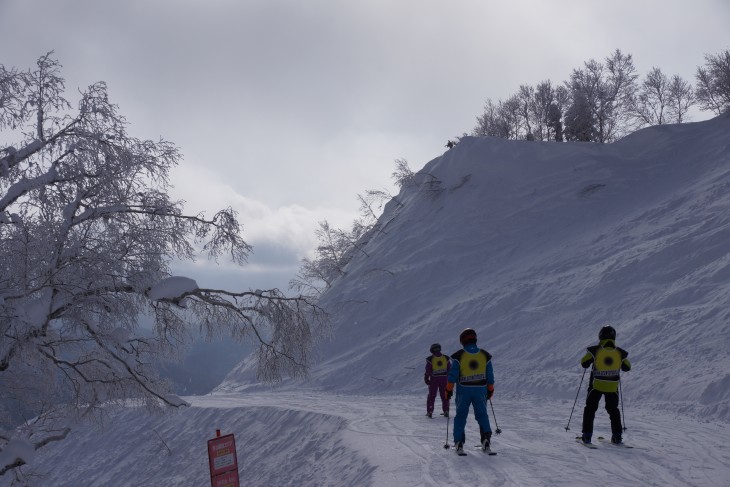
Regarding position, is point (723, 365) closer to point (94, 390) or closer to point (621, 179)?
point (94, 390)

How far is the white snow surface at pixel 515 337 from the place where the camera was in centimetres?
950

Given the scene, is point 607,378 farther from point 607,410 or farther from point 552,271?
point 552,271

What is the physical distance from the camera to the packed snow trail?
7590 millimetres

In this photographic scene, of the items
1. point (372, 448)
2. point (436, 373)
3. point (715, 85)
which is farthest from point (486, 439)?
point (715, 85)

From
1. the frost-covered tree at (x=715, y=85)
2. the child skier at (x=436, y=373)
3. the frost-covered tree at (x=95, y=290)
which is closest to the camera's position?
the frost-covered tree at (x=95, y=290)

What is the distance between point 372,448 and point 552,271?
17.3 m

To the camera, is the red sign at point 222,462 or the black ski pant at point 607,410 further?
the black ski pant at point 607,410

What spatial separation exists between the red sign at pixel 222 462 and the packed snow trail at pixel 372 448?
2.09 meters

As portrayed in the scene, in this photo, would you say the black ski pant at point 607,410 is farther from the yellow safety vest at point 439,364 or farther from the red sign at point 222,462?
the red sign at point 222,462

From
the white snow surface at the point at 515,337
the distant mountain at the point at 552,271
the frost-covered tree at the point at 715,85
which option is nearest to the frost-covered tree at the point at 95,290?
the white snow surface at the point at 515,337

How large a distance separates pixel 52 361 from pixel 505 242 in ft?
87.1


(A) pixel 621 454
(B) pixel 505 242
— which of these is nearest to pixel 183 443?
(A) pixel 621 454

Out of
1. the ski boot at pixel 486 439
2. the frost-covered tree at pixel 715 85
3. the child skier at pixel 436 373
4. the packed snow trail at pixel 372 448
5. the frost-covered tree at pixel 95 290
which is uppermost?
the frost-covered tree at pixel 715 85

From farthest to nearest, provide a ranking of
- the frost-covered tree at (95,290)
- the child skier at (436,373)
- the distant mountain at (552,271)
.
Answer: the distant mountain at (552,271) → the child skier at (436,373) → the frost-covered tree at (95,290)
